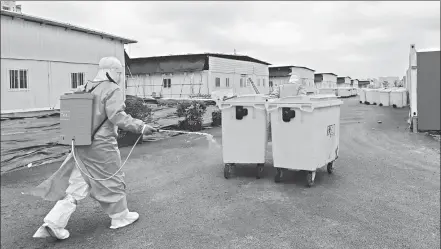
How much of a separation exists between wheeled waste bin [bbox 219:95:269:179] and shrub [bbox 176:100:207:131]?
6782 millimetres

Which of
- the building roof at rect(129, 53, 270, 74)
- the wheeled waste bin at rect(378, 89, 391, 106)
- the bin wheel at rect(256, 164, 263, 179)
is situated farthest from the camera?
the wheeled waste bin at rect(378, 89, 391, 106)

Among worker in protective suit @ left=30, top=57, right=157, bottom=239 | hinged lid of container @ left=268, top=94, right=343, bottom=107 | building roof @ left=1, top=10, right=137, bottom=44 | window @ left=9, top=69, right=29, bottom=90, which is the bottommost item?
worker in protective suit @ left=30, top=57, right=157, bottom=239

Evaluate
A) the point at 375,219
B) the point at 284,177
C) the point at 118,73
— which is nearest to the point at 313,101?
the point at 284,177

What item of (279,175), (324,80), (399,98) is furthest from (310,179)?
(324,80)

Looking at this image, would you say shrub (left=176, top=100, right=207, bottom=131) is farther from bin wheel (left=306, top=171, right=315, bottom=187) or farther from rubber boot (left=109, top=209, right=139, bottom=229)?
rubber boot (left=109, top=209, right=139, bottom=229)

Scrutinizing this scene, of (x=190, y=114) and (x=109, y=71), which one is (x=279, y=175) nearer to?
(x=109, y=71)

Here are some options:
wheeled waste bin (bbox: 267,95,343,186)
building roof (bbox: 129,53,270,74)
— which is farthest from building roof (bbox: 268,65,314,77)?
wheeled waste bin (bbox: 267,95,343,186)

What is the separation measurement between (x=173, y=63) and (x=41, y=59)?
1532cm

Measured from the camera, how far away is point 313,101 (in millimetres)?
5684

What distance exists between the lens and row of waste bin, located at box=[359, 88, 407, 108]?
22.8 metres

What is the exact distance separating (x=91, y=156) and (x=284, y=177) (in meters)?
3.53

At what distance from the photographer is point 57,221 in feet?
12.6

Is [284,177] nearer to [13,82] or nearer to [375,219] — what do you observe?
[375,219]

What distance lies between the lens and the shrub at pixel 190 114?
1305 centimetres
